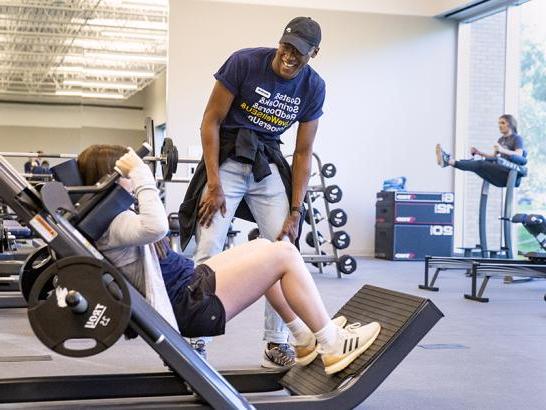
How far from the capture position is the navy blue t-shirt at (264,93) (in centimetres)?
283

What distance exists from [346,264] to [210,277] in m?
4.51

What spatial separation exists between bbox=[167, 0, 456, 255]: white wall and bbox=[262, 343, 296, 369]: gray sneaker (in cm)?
653

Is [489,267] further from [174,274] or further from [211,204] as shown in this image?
[174,274]

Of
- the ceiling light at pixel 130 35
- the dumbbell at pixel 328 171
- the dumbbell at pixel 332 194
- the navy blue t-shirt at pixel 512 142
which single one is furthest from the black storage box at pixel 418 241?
the ceiling light at pixel 130 35

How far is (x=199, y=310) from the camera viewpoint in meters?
2.21

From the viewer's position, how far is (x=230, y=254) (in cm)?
239

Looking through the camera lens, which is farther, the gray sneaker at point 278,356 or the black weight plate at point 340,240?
the black weight plate at point 340,240

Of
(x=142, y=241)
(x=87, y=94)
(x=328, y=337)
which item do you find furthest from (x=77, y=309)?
(x=87, y=94)

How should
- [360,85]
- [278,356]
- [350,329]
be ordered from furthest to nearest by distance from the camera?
[360,85] < [278,356] < [350,329]

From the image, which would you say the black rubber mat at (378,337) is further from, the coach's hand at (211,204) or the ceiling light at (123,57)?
the ceiling light at (123,57)

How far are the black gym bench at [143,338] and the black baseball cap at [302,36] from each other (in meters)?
0.82

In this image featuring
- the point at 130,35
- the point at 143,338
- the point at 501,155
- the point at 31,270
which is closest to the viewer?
the point at 143,338

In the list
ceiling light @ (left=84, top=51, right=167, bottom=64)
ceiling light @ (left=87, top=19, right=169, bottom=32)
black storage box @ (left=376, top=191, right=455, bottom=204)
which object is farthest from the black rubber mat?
ceiling light @ (left=84, top=51, right=167, bottom=64)

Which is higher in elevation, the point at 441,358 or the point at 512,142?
the point at 512,142
